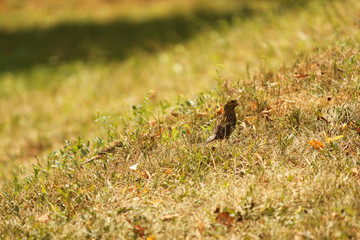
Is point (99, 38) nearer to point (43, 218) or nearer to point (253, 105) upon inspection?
point (253, 105)

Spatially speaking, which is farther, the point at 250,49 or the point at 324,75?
the point at 250,49

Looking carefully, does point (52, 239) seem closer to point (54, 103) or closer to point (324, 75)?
point (324, 75)

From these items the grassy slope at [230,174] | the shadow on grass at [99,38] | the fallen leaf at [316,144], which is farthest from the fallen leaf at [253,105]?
the shadow on grass at [99,38]

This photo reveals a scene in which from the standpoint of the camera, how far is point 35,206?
2.48 m

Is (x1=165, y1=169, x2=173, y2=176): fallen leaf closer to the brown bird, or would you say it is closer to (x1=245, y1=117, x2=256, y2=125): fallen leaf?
the brown bird

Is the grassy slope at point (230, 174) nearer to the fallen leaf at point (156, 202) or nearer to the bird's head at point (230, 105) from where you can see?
the fallen leaf at point (156, 202)

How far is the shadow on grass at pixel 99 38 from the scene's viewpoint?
7.93 metres

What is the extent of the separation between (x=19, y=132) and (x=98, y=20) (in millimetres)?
5186

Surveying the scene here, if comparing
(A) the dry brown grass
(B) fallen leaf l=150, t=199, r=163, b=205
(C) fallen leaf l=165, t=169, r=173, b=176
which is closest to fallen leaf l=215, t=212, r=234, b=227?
(A) the dry brown grass

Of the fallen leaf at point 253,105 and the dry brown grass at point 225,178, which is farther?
the fallen leaf at point 253,105

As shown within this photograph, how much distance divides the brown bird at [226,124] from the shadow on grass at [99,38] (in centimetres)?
508

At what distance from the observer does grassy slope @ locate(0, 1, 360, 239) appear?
6.99 ft

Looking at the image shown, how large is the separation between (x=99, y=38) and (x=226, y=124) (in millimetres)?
6702

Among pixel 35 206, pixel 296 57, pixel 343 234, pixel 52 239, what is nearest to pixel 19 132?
pixel 35 206
